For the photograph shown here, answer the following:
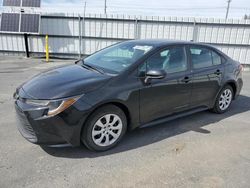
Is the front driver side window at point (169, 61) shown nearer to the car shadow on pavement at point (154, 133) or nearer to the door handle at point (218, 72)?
the door handle at point (218, 72)

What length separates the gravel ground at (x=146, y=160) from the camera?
2.64m

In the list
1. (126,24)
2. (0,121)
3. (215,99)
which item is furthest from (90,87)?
(126,24)

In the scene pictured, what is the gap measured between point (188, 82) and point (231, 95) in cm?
165

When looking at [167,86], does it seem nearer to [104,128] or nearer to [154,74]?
[154,74]

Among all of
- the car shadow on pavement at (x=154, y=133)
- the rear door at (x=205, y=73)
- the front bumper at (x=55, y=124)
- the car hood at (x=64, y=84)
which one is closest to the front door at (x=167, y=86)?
the rear door at (x=205, y=73)

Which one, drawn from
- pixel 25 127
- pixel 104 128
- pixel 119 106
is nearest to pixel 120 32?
pixel 119 106

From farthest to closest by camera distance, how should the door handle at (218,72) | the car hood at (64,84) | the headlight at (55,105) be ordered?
the door handle at (218,72), the car hood at (64,84), the headlight at (55,105)

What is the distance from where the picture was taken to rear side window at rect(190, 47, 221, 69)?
4094 millimetres

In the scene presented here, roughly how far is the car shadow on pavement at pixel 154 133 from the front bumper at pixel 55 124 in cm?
32

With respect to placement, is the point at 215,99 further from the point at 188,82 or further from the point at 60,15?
the point at 60,15

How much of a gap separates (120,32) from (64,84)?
854 cm

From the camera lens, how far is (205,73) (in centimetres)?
420

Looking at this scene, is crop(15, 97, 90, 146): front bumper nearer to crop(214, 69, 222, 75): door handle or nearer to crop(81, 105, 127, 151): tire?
crop(81, 105, 127, 151): tire

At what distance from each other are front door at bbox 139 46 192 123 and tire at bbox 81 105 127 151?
395mm
